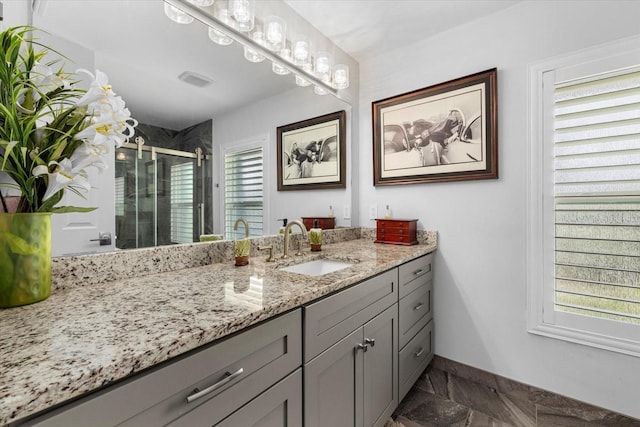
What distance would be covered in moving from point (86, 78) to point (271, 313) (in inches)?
41.4

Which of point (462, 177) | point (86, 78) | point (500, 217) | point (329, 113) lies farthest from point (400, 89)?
point (86, 78)

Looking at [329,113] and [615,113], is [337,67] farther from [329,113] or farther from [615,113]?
[615,113]

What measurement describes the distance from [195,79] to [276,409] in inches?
54.9

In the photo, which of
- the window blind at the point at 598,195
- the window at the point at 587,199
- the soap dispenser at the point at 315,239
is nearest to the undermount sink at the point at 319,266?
the soap dispenser at the point at 315,239

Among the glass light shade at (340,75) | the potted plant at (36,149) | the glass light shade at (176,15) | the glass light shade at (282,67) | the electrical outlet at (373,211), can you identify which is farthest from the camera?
the electrical outlet at (373,211)

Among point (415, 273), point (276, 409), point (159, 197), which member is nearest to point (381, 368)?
point (415, 273)

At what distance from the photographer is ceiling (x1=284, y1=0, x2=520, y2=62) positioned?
1.77 metres

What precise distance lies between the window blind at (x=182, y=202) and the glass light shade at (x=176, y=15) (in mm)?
634

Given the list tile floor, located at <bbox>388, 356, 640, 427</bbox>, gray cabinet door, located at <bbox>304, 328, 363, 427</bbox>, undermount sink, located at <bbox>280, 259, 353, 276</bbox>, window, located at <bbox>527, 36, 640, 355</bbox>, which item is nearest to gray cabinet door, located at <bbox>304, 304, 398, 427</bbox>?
gray cabinet door, located at <bbox>304, 328, 363, 427</bbox>

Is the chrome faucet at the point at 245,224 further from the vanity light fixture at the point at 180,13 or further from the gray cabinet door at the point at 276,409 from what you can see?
the vanity light fixture at the point at 180,13

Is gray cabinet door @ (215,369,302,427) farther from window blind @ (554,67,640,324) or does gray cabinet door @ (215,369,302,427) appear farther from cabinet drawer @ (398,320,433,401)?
window blind @ (554,67,640,324)

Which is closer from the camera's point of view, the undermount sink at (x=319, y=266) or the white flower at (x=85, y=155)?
the white flower at (x=85, y=155)

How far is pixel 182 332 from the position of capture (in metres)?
0.64

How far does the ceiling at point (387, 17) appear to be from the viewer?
177 cm
